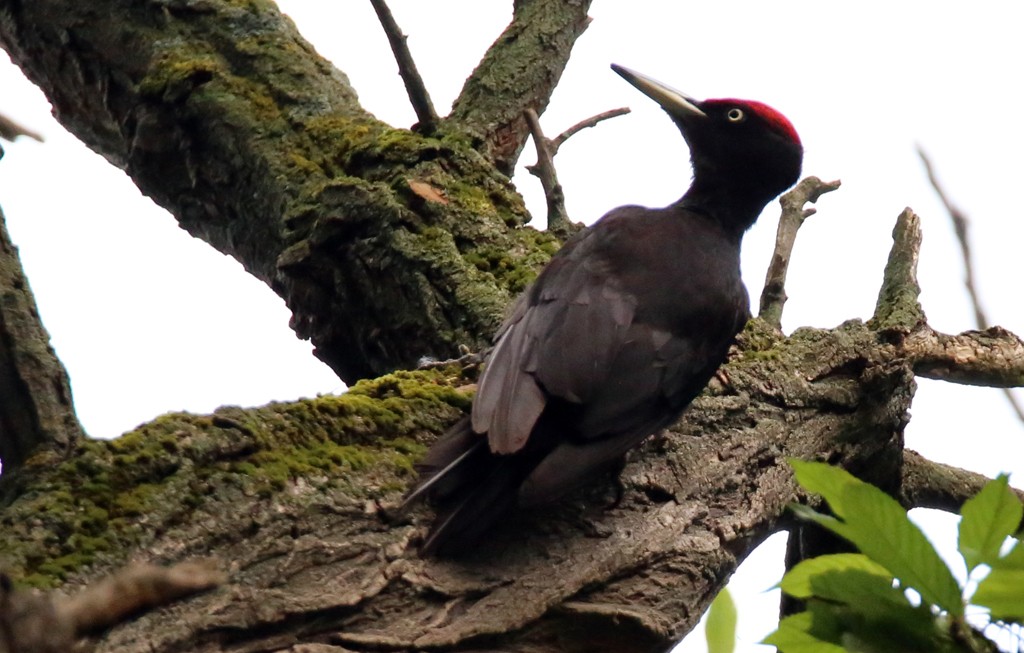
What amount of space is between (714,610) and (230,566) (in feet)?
3.01

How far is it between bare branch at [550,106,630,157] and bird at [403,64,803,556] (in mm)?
480

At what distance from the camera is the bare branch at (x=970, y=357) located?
3.99m

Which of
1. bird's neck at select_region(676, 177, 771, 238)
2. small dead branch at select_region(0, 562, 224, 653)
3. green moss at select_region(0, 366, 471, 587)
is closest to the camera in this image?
small dead branch at select_region(0, 562, 224, 653)

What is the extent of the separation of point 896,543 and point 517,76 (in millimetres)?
3556

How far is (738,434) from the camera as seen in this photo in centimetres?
334

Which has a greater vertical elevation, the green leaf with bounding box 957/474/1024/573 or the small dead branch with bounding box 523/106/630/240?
the small dead branch with bounding box 523/106/630/240

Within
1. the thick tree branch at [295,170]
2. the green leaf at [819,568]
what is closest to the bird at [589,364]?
the thick tree branch at [295,170]

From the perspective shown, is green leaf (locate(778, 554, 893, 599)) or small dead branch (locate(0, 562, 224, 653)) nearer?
small dead branch (locate(0, 562, 224, 653))

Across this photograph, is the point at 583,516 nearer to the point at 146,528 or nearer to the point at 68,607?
the point at 146,528

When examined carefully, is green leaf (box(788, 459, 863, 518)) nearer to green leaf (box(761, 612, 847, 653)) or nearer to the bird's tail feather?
green leaf (box(761, 612, 847, 653))

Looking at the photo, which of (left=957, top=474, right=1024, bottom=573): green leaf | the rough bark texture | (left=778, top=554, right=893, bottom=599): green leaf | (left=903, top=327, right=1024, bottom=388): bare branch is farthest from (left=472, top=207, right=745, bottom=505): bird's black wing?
(left=957, top=474, right=1024, bottom=573): green leaf

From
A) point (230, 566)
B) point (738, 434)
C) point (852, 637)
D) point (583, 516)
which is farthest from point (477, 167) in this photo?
point (852, 637)

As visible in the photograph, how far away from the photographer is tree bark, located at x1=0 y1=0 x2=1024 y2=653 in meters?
2.37

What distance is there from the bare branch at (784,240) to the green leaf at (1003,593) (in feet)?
8.42
